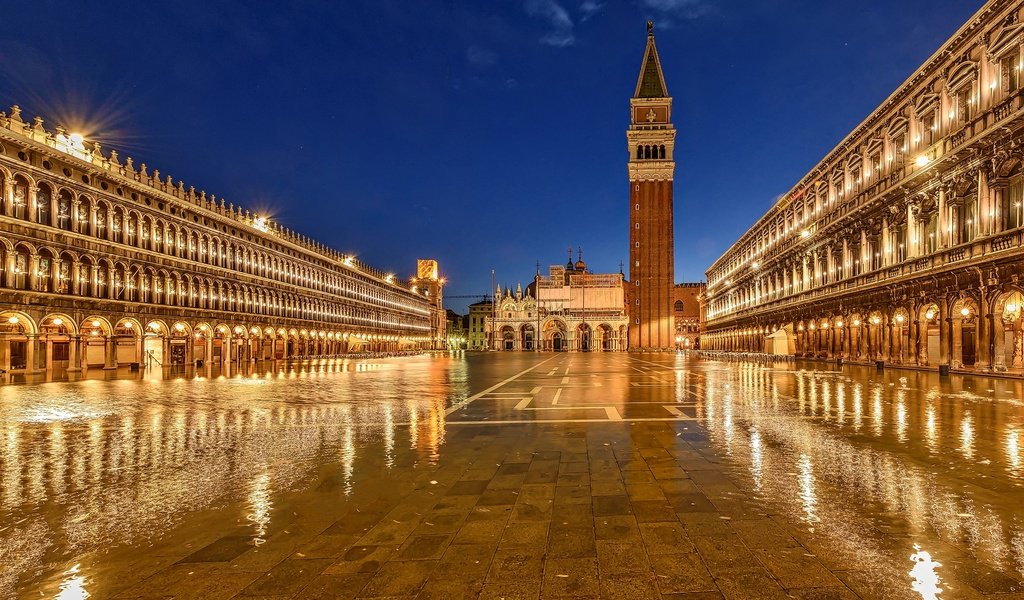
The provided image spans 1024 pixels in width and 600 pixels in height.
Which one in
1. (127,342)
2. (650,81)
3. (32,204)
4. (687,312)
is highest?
(650,81)

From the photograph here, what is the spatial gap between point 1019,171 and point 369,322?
8517 cm

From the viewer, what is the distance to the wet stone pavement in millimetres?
4223

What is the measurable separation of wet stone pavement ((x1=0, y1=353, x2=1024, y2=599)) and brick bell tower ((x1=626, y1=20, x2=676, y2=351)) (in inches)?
3635

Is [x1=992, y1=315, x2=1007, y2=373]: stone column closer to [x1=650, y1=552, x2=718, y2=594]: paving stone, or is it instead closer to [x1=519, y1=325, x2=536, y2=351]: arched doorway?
[x1=650, y1=552, x2=718, y2=594]: paving stone

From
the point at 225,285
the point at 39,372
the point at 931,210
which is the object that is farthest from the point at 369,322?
the point at 931,210

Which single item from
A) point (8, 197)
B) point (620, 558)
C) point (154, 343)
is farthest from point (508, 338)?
point (620, 558)

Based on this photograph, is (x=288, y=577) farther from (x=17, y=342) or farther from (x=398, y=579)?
(x=17, y=342)

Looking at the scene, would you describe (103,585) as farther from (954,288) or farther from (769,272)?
(769,272)

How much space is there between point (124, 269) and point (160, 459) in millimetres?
41217

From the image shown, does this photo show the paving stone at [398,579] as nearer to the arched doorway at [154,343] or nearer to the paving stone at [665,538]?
the paving stone at [665,538]

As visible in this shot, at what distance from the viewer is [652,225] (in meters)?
103

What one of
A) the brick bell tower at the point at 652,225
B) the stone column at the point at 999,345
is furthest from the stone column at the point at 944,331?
the brick bell tower at the point at 652,225

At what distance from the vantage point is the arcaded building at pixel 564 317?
11769 cm

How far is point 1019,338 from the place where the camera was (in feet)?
76.7
